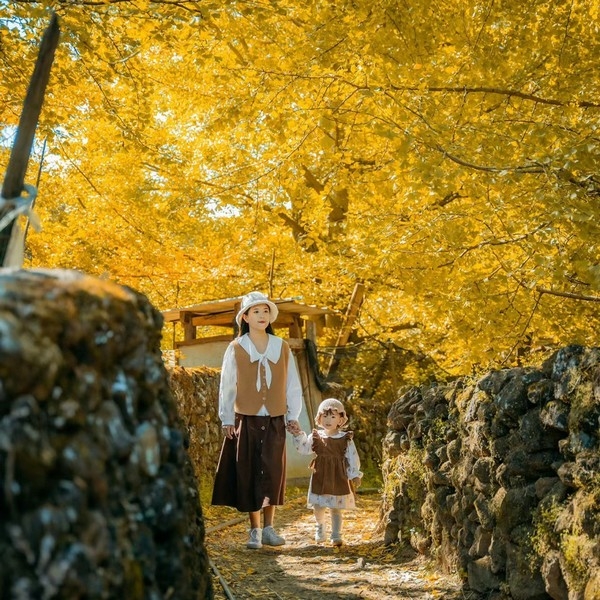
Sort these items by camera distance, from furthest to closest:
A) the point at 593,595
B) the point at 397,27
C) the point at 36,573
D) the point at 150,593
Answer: the point at 397,27 < the point at 593,595 < the point at 150,593 < the point at 36,573

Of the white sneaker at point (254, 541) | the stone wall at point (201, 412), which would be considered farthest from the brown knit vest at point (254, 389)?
the stone wall at point (201, 412)

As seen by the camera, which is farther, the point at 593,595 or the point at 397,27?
the point at 397,27

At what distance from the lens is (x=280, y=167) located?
8.58m

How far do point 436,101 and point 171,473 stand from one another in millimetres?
6095

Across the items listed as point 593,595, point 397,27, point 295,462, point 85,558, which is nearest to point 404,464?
point 593,595

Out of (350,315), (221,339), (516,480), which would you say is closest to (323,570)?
(516,480)

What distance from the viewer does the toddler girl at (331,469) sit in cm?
706

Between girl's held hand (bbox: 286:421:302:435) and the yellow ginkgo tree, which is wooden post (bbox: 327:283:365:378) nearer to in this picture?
the yellow ginkgo tree

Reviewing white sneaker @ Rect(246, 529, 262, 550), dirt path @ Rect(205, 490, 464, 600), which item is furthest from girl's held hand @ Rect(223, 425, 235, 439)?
dirt path @ Rect(205, 490, 464, 600)

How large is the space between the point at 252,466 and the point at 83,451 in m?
Answer: 5.01

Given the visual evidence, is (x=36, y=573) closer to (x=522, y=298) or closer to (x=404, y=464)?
(x=404, y=464)

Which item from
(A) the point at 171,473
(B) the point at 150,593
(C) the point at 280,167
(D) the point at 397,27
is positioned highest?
(D) the point at 397,27

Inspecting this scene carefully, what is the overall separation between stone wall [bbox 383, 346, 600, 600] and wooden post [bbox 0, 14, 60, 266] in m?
2.63

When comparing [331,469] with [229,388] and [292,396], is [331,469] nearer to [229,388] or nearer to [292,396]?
[292,396]
